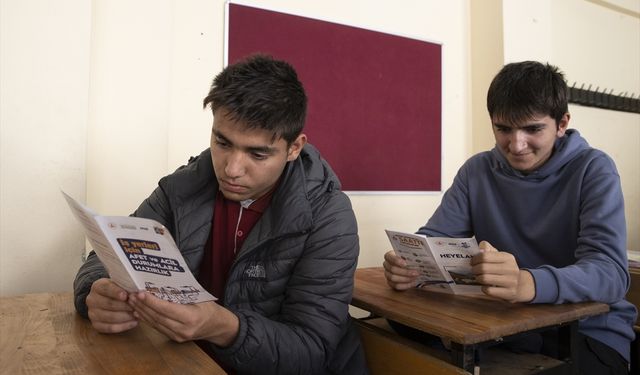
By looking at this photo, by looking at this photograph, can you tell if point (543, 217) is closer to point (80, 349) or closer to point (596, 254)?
point (596, 254)

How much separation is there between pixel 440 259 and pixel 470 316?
0.54 feet

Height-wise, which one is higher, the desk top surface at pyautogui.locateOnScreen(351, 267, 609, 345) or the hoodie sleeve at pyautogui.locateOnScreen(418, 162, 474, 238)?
the hoodie sleeve at pyautogui.locateOnScreen(418, 162, 474, 238)

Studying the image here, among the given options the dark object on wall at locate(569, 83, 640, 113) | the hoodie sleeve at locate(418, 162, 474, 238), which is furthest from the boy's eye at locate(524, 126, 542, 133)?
the dark object on wall at locate(569, 83, 640, 113)

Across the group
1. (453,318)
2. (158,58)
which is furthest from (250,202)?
(158,58)

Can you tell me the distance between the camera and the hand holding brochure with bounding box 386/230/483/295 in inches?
44.8

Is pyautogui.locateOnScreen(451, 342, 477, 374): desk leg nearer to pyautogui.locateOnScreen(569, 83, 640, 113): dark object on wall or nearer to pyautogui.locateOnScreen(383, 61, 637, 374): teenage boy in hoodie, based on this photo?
pyautogui.locateOnScreen(383, 61, 637, 374): teenage boy in hoodie

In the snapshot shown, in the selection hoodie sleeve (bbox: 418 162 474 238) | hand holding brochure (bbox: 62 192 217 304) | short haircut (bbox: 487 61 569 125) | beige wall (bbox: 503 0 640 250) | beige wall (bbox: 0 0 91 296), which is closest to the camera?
hand holding brochure (bbox: 62 192 217 304)

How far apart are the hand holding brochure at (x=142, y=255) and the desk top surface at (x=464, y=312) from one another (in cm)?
52

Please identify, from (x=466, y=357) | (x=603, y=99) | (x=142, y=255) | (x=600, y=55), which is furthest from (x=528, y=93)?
(x=600, y=55)

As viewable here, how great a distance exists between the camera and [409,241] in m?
1.23

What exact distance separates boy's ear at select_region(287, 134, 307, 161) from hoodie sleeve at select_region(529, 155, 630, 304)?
0.70m

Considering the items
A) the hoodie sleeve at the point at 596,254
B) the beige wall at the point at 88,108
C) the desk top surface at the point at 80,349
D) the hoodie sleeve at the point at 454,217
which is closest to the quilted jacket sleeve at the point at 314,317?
the desk top surface at the point at 80,349

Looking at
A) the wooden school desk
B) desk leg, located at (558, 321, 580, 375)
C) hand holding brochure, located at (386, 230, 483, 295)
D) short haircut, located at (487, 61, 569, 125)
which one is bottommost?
desk leg, located at (558, 321, 580, 375)

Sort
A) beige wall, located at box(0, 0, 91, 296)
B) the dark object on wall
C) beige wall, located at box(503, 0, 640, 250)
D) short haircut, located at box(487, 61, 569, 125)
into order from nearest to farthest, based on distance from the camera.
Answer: short haircut, located at box(487, 61, 569, 125)
beige wall, located at box(0, 0, 91, 296)
beige wall, located at box(503, 0, 640, 250)
the dark object on wall
